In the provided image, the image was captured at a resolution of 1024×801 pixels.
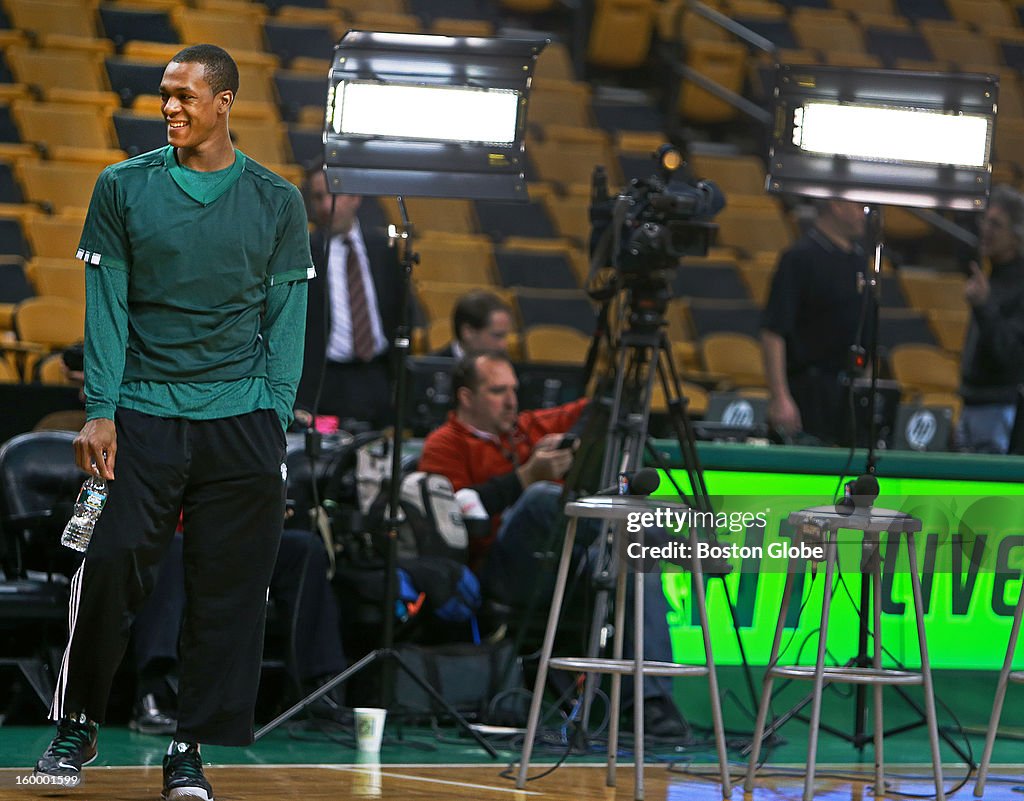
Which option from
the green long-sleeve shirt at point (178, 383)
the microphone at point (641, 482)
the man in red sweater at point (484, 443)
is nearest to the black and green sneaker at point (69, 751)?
the green long-sleeve shirt at point (178, 383)

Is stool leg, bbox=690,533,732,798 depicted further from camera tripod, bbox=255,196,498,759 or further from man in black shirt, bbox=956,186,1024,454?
man in black shirt, bbox=956,186,1024,454

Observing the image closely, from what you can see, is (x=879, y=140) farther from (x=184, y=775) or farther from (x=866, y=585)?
(x=184, y=775)

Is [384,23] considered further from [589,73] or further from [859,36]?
[859,36]

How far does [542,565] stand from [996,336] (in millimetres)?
2575

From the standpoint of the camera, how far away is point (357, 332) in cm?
558

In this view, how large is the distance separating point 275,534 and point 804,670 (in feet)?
3.98

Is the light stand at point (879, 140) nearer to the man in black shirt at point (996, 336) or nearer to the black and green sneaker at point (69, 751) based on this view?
the man in black shirt at point (996, 336)

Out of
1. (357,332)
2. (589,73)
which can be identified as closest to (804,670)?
(357,332)

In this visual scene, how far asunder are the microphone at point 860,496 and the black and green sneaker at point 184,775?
149 cm

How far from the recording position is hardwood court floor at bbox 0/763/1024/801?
3479 mm

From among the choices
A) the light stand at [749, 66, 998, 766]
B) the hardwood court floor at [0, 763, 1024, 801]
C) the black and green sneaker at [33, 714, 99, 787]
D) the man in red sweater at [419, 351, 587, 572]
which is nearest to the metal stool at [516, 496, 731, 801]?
the hardwood court floor at [0, 763, 1024, 801]

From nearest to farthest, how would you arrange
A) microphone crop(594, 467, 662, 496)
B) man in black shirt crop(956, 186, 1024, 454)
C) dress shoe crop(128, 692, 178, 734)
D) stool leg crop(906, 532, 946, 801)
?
stool leg crop(906, 532, 946, 801)
microphone crop(594, 467, 662, 496)
dress shoe crop(128, 692, 178, 734)
man in black shirt crop(956, 186, 1024, 454)

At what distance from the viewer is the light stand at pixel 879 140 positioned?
14.8 ft

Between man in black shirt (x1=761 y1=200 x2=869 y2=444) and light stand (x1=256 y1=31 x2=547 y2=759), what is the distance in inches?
76.9
